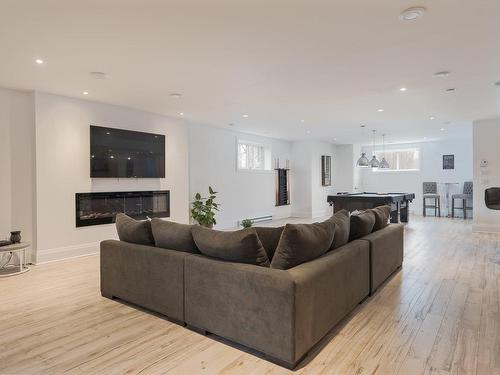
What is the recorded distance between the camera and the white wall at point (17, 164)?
461 cm

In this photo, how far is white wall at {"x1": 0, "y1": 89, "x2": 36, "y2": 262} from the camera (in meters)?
4.61

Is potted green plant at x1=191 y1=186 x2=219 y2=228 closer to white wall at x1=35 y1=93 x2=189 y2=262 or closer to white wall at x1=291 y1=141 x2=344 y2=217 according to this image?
white wall at x1=35 y1=93 x2=189 y2=262

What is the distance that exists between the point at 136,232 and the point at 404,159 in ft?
35.0

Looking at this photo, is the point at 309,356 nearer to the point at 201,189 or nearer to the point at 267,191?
the point at 201,189

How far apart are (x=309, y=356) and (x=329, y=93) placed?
12.4 ft

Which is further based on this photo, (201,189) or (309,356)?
(201,189)

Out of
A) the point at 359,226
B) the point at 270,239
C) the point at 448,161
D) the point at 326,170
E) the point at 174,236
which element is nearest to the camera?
the point at 270,239

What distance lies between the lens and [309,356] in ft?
7.13

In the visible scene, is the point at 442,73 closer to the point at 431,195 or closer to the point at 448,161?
the point at 431,195

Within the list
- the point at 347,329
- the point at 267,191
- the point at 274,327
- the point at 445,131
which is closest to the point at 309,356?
the point at 274,327

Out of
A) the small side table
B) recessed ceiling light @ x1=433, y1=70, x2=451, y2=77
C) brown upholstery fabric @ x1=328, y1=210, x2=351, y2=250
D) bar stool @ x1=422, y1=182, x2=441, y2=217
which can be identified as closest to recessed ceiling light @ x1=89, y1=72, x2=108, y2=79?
the small side table

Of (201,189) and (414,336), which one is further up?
(201,189)

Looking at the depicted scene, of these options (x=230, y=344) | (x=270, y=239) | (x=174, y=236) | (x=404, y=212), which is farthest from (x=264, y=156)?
(x=230, y=344)

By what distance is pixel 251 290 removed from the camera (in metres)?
2.16
